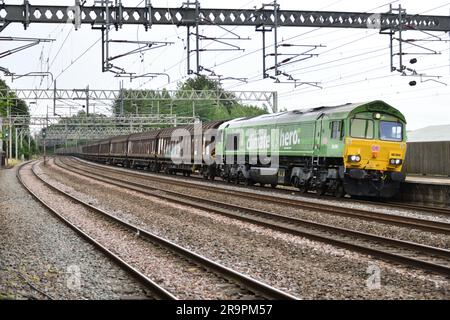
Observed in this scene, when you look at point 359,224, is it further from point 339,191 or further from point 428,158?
point 428,158

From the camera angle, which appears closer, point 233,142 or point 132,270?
point 132,270

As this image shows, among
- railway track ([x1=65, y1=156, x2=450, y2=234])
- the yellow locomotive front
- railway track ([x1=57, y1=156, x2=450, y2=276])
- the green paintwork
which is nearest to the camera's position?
railway track ([x1=57, y1=156, x2=450, y2=276])

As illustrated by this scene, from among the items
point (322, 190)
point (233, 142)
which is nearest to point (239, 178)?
point (233, 142)

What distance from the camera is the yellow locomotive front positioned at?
18531 mm

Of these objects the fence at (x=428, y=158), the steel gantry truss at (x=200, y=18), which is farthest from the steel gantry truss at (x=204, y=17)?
the fence at (x=428, y=158)

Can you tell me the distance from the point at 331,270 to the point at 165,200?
11821mm

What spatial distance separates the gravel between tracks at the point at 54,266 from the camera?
24.5 ft

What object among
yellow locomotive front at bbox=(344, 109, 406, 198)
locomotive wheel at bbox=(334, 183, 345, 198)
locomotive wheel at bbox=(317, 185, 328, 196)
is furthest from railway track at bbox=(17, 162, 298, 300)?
locomotive wheel at bbox=(317, 185, 328, 196)

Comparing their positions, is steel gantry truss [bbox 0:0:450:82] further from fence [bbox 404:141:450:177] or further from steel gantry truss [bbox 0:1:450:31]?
fence [bbox 404:141:450:177]

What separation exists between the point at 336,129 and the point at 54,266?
12.1m

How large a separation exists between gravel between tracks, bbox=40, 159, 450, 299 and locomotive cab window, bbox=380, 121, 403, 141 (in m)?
7.01

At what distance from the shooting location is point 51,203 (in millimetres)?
19078

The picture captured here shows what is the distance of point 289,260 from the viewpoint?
9430mm
